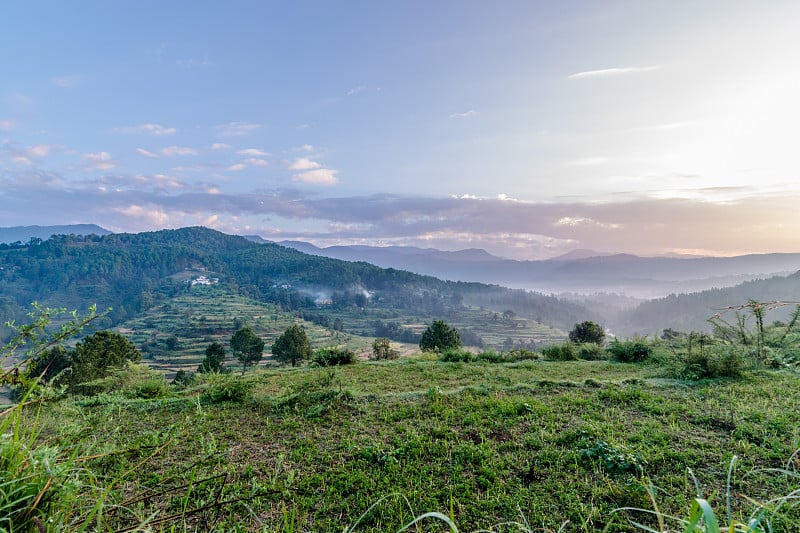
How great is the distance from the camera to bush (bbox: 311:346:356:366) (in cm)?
1161

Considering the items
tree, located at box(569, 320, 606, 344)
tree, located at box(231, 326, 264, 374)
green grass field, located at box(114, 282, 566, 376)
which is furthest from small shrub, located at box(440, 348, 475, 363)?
green grass field, located at box(114, 282, 566, 376)

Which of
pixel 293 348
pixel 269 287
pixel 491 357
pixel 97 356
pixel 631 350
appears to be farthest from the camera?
pixel 269 287

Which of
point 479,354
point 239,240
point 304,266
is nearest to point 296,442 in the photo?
point 479,354

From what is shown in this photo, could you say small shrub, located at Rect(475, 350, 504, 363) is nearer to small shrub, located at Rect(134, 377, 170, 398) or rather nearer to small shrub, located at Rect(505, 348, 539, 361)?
small shrub, located at Rect(505, 348, 539, 361)

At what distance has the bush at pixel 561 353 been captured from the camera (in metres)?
12.2

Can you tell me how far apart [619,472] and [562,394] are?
104 inches

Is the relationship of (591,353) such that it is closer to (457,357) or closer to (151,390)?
(457,357)

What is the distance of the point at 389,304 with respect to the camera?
418 feet

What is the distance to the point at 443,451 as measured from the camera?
13.1ft

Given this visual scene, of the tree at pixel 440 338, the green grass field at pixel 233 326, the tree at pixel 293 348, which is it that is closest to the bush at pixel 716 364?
the tree at pixel 440 338

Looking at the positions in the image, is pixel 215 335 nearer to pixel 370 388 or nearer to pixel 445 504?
→ pixel 370 388

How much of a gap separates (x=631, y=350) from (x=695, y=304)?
12318cm

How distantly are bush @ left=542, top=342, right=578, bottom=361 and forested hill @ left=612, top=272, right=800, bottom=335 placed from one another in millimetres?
78738

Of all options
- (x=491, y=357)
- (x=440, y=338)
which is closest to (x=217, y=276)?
(x=440, y=338)
